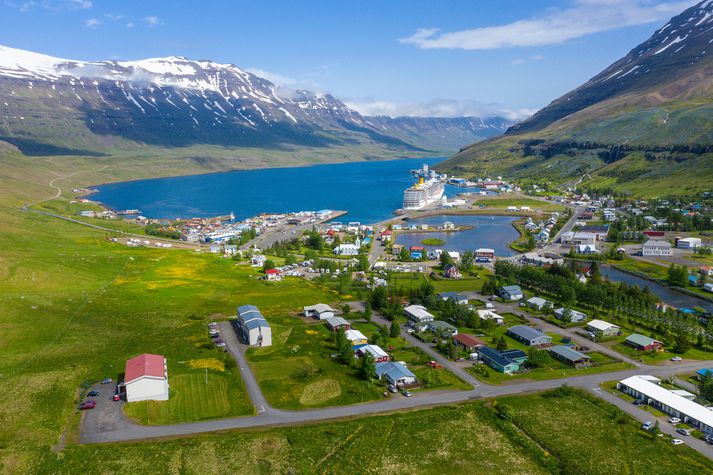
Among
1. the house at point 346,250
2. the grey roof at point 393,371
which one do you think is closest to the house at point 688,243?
the house at point 346,250

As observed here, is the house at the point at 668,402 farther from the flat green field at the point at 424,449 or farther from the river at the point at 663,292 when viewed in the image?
the river at the point at 663,292

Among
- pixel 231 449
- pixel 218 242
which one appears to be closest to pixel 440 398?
pixel 231 449

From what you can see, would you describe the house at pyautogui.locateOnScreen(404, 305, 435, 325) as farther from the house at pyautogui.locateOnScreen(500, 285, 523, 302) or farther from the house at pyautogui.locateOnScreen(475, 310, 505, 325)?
the house at pyautogui.locateOnScreen(500, 285, 523, 302)

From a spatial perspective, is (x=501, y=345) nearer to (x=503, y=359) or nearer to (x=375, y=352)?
(x=503, y=359)

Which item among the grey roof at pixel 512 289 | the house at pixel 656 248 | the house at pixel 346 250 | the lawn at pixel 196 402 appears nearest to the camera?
the lawn at pixel 196 402

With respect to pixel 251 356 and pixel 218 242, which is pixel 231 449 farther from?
pixel 218 242

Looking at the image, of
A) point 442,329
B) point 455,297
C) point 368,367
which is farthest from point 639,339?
point 368,367
